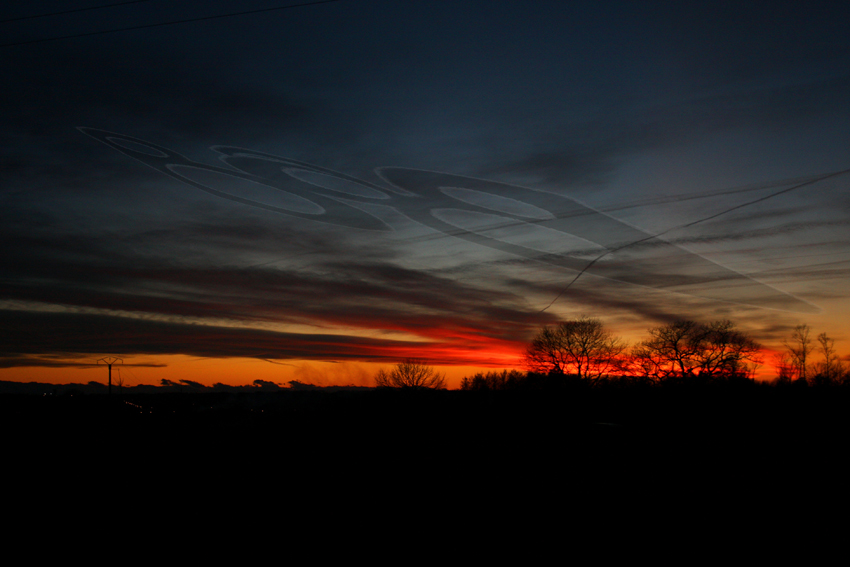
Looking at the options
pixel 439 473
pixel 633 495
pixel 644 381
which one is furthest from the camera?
pixel 644 381

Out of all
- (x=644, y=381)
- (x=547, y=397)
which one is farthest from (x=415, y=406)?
(x=644, y=381)

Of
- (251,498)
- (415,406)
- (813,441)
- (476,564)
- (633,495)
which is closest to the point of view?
(476,564)

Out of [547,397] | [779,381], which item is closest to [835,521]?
[547,397]

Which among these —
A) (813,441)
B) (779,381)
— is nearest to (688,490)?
(813,441)

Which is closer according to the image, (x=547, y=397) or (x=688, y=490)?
(x=688, y=490)

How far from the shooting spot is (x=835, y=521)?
39.4ft

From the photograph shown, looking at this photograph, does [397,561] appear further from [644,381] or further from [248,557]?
[644,381]

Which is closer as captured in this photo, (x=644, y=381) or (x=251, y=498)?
(x=251, y=498)

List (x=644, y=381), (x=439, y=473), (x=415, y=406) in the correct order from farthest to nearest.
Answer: (x=644, y=381) < (x=415, y=406) < (x=439, y=473)

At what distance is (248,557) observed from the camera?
10.6 meters

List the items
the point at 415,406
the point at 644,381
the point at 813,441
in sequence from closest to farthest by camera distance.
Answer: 1. the point at 813,441
2. the point at 415,406
3. the point at 644,381

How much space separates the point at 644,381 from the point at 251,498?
48.2m

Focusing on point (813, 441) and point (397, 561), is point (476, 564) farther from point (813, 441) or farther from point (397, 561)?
point (813, 441)

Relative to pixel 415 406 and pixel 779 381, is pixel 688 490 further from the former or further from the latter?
pixel 779 381
